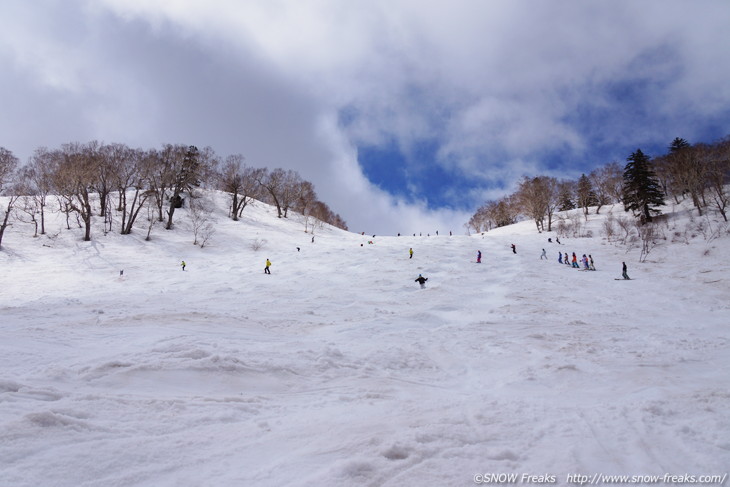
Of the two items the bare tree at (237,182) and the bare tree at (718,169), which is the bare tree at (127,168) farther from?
the bare tree at (718,169)

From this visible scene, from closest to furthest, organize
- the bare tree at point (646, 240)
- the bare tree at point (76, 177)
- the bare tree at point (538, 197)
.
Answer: the bare tree at point (646, 240), the bare tree at point (76, 177), the bare tree at point (538, 197)

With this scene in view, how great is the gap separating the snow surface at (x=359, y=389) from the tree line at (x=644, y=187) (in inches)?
1518

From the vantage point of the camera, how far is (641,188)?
159ft

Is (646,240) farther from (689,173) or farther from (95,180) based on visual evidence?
(95,180)

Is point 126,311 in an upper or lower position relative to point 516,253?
lower

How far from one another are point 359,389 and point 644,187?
194ft

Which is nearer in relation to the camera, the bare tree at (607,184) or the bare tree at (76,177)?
the bare tree at (76,177)

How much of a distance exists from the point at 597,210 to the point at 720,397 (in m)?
75.3

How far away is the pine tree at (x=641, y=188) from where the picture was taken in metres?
47.7

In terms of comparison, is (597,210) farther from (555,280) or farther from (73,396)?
(73,396)

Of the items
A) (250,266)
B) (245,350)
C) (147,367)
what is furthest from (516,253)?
(147,367)

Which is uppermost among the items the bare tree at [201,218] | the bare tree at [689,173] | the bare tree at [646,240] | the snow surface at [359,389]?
the bare tree at [689,173]

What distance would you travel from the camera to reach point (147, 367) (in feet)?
19.8

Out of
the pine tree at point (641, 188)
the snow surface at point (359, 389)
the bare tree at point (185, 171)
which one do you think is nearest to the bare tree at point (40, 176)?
the bare tree at point (185, 171)
